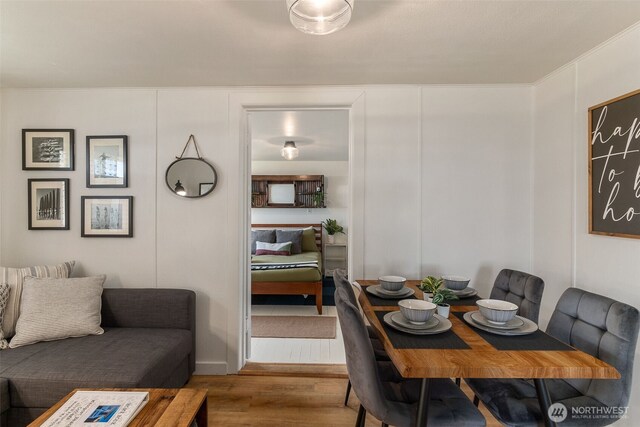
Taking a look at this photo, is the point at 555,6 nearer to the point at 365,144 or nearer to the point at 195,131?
the point at 365,144

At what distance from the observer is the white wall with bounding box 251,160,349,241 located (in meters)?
5.84

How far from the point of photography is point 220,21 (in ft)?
5.12

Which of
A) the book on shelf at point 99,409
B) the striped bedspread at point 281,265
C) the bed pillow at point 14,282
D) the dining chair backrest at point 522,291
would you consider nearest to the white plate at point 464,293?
the dining chair backrest at point 522,291

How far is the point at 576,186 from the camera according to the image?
6.38 ft

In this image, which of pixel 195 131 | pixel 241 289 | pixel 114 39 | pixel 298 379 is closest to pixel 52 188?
pixel 195 131

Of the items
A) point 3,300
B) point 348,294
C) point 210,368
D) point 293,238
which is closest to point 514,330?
point 348,294

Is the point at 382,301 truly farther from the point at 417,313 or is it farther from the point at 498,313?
the point at 498,313

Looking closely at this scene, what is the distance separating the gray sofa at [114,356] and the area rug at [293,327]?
1.06m

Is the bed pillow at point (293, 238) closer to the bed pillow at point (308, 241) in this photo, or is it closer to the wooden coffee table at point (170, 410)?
the bed pillow at point (308, 241)

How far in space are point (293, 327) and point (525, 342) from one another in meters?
2.60

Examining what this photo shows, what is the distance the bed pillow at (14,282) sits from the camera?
6.36 feet

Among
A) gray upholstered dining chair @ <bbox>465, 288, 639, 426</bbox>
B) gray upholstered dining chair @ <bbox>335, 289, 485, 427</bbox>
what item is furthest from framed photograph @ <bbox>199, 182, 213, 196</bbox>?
gray upholstered dining chair @ <bbox>465, 288, 639, 426</bbox>

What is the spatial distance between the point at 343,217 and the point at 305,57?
4.10 m

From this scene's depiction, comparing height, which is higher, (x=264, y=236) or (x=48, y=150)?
(x=48, y=150)
